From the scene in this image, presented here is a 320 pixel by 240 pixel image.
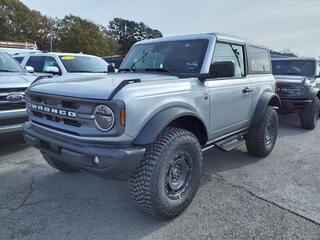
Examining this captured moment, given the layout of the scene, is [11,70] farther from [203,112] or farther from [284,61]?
[284,61]

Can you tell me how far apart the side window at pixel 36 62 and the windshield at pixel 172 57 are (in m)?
4.52

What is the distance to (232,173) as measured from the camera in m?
4.40

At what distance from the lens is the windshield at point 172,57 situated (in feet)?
12.3

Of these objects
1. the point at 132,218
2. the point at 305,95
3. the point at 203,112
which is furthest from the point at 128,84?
the point at 305,95

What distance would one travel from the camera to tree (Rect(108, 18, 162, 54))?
71375 mm

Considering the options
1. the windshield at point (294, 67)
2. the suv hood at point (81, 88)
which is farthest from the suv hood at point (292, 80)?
the suv hood at point (81, 88)

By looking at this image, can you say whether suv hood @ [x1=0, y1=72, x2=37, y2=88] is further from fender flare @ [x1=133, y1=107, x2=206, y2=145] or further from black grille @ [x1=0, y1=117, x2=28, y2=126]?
fender flare @ [x1=133, y1=107, x2=206, y2=145]

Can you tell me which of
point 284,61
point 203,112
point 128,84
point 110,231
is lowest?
point 110,231

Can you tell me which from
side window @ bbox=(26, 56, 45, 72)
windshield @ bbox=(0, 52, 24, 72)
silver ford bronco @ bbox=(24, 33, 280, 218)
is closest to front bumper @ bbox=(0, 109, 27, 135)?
silver ford bronco @ bbox=(24, 33, 280, 218)

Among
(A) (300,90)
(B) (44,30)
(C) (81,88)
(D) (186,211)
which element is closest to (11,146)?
(C) (81,88)

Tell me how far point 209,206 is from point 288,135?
414 centimetres

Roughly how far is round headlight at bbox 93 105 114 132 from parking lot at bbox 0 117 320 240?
1031mm

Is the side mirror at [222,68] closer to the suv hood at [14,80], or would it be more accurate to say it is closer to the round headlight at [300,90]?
the suv hood at [14,80]

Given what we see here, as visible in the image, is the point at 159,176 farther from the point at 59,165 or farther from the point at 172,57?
the point at 59,165
